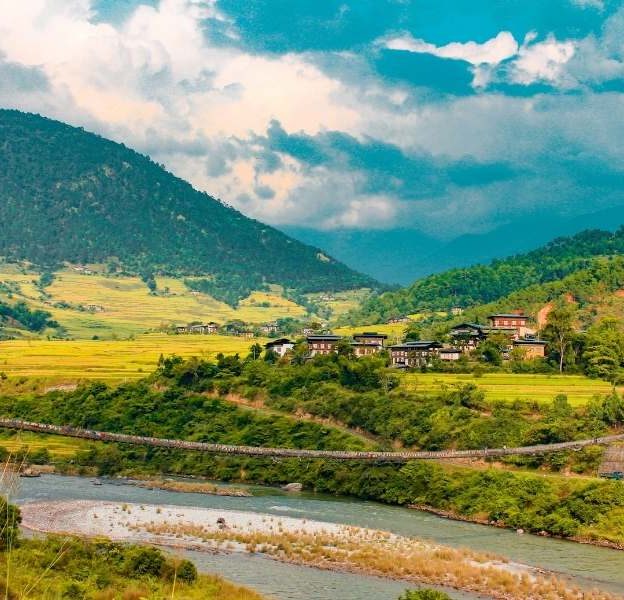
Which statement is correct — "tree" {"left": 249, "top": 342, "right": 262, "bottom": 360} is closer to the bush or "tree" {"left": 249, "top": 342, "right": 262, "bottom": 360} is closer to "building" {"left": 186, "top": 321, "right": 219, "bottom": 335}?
"building" {"left": 186, "top": 321, "right": 219, "bottom": 335}

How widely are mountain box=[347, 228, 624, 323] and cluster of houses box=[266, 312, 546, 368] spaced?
37633 mm

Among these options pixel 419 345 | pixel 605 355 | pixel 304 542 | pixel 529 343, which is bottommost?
pixel 304 542

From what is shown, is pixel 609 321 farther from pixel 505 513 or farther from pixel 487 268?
pixel 487 268

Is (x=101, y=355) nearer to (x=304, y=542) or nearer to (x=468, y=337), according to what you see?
(x=468, y=337)

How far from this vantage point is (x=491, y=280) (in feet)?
464

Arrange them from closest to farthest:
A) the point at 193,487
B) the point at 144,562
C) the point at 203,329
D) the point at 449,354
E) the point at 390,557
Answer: the point at 144,562 → the point at 390,557 → the point at 193,487 → the point at 449,354 → the point at 203,329

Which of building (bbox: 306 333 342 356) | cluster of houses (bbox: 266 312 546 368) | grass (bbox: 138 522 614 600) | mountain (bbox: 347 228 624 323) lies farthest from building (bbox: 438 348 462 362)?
mountain (bbox: 347 228 624 323)

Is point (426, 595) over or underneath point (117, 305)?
underneath

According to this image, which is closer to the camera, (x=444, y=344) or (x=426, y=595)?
(x=426, y=595)

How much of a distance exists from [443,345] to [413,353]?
3418 millimetres

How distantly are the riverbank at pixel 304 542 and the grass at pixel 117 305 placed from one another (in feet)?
307

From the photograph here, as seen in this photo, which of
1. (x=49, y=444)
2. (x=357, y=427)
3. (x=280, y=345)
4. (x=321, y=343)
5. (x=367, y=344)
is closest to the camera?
(x=357, y=427)

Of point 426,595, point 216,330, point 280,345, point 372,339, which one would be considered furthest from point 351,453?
point 216,330

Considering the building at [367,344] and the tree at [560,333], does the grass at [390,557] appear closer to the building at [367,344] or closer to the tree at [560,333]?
the tree at [560,333]
